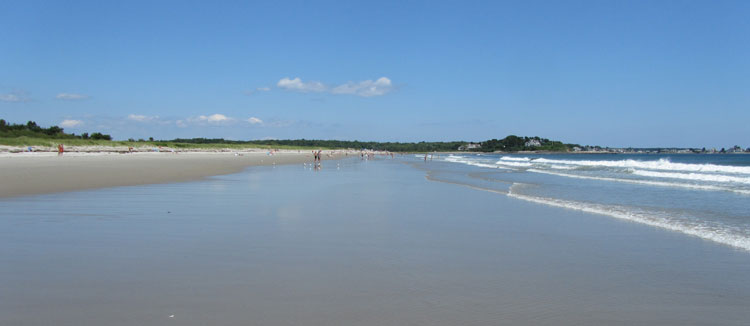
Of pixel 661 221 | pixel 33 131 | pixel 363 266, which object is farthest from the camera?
pixel 33 131

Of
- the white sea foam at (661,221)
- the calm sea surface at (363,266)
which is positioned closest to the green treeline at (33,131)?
the calm sea surface at (363,266)

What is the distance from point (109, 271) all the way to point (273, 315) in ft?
7.97

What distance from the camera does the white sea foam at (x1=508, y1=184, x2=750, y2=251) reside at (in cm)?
743

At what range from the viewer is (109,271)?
5.08 m

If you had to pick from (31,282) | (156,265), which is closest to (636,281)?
(156,265)

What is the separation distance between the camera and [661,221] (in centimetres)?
934

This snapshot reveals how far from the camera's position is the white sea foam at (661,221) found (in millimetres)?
7430

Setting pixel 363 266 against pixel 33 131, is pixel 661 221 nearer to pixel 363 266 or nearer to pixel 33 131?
pixel 363 266

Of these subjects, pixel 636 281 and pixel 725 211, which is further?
pixel 725 211

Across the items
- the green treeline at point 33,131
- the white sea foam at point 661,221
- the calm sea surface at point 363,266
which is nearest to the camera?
the calm sea surface at point 363,266

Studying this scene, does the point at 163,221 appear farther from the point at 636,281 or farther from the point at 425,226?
the point at 636,281

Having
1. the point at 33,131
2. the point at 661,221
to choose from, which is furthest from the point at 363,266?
the point at 33,131

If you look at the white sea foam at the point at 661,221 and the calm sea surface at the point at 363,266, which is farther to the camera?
the white sea foam at the point at 661,221

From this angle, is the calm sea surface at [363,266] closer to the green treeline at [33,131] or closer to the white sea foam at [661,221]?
the white sea foam at [661,221]
